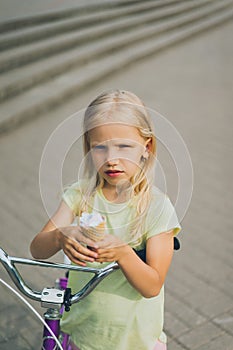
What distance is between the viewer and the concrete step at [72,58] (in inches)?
300

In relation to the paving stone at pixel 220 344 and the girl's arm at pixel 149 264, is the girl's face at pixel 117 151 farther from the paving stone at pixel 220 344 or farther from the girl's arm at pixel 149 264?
the paving stone at pixel 220 344

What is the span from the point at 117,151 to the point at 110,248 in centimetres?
25

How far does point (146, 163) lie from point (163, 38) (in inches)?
411

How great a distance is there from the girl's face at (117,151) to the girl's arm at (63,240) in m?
0.18

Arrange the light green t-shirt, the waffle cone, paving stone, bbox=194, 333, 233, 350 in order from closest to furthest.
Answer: the waffle cone, the light green t-shirt, paving stone, bbox=194, 333, 233, 350

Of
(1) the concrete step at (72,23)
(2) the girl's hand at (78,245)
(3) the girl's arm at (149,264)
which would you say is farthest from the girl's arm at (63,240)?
(1) the concrete step at (72,23)

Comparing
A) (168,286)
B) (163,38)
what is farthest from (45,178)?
(163,38)

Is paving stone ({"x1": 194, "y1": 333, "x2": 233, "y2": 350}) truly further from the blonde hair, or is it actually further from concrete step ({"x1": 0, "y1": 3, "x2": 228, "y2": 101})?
concrete step ({"x1": 0, "y1": 3, "x2": 228, "y2": 101})

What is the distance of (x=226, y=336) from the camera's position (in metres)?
3.37

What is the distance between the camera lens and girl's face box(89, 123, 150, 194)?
1.62 metres

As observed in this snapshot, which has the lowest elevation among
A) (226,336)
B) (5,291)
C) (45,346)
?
(226,336)

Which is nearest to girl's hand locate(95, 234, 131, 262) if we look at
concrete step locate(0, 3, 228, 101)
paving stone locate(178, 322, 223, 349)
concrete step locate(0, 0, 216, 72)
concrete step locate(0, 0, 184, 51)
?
paving stone locate(178, 322, 223, 349)

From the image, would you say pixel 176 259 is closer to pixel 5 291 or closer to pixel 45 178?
pixel 5 291

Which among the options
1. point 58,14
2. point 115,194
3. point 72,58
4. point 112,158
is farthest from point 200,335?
point 58,14
